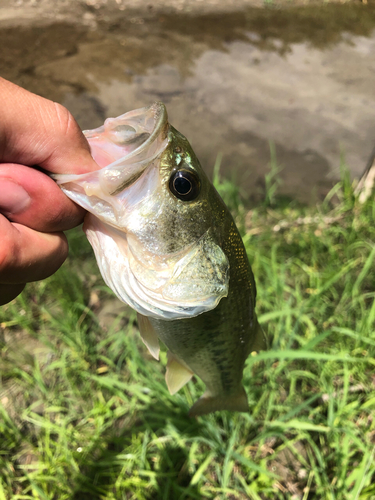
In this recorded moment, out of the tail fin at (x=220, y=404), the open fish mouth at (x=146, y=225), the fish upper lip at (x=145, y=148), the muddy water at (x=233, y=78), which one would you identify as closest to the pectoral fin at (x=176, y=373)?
the tail fin at (x=220, y=404)

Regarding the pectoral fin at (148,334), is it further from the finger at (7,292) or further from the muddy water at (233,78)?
the muddy water at (233,78)

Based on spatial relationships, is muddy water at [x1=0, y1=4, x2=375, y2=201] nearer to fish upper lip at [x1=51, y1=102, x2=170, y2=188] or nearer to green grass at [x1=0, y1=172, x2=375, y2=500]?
green grass at [x1=0, y1=172, x2=375, y2=500]

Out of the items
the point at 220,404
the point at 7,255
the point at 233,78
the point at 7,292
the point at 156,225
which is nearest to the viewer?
the point at 7,255

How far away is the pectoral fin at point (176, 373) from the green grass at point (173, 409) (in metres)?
0.57

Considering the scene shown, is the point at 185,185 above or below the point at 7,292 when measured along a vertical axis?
above

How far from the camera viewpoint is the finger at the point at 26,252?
96 cm

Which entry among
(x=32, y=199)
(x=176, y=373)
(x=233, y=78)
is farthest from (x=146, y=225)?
(x=233, y=78)

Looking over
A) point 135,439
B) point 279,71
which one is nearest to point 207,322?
point 135,439

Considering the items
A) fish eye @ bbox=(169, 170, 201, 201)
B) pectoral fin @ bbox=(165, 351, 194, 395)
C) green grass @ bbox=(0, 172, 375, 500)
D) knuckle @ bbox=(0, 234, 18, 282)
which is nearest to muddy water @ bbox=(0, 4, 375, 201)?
green grass @ bbox=(0, 172, 375, 500)

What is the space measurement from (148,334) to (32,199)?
0.69m

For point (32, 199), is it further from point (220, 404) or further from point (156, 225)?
point (220, 404)

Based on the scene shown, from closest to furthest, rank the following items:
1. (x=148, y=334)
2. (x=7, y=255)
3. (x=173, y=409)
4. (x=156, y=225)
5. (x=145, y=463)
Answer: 1. (x=7, y=255)
2. (x=156, y=225)
3. (x=148, y=334)
4. (x=145, y=463)
5. (x=173, y=409)

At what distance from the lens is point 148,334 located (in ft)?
4.29

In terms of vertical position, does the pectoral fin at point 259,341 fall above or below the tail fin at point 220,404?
above
